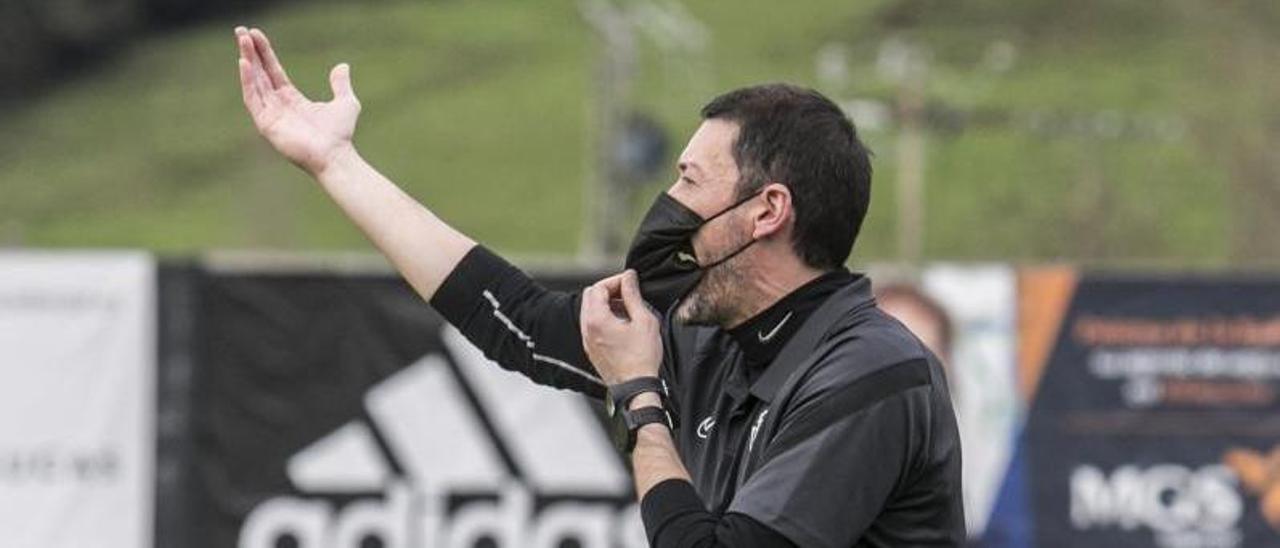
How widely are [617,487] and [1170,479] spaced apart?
2.52m

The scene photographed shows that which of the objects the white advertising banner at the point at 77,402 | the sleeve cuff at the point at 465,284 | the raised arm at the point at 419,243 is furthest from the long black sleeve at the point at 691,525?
the white advertising banner at the point at 77,402

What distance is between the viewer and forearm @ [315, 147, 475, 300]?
436 cm

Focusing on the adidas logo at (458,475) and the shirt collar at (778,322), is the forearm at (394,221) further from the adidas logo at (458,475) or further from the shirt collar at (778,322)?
the adidas logo at (458,475)

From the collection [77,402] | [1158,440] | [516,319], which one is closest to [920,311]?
[1158,440]

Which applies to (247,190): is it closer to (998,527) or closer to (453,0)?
(453,0)

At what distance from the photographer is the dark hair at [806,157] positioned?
12.7 feet

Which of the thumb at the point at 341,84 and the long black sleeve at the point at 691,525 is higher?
the thumb at the point at 341,84

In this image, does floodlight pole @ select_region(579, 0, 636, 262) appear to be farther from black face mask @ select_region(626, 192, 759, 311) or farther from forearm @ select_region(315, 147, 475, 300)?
black face mask @ select_region(626, 192, 759, 311)

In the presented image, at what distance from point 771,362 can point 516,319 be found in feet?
1.96

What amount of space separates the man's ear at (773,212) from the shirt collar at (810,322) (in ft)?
0.51

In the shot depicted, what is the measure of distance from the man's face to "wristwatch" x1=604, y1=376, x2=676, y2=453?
0.19m

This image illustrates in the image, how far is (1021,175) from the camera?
30.1m

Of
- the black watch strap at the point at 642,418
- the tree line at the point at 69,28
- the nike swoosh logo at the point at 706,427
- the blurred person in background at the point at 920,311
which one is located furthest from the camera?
the tree line at the point at 69,28

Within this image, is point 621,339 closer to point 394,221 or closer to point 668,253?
point 668,253
